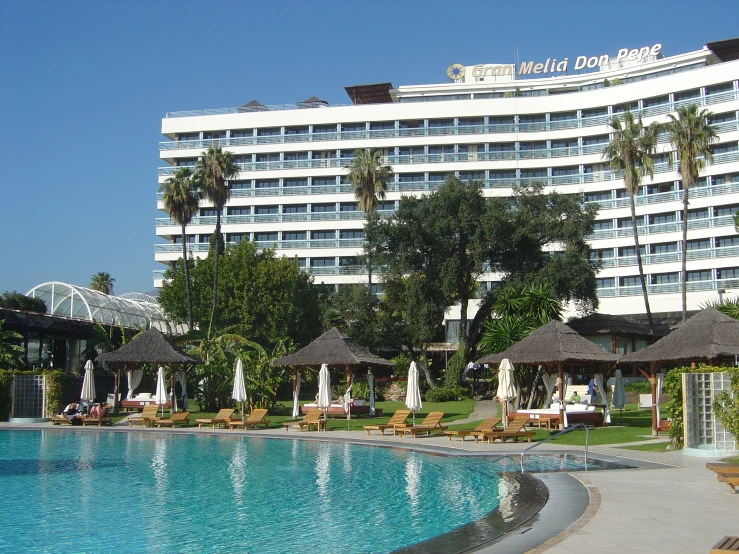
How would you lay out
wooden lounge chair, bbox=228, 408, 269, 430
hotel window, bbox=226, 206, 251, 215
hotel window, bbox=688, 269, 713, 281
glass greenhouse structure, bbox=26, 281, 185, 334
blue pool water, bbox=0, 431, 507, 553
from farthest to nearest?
hotel window, bbox=226, 206, 251, 215 < hotel window, bbox=688, 269, 713, 281 < glass greenhouse structure, bbox=26, 281, 185, 334 < wooden lounge chair, bbox=228, 408, 269, 430 < blue pool water, bbox=0, 431, 507, 553

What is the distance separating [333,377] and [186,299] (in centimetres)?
1310

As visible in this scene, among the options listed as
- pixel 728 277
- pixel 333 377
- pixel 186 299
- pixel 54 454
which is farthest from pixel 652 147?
pixel 54 454

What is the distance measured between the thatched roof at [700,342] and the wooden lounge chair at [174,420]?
1783 cm

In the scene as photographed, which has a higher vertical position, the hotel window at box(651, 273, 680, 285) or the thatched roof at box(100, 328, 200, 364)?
the hotel window at box(651, 273, 680, 285)

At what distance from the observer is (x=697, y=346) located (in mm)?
26344

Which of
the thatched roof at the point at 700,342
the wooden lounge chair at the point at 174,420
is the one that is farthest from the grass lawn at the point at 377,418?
the thatched roof at the point at 700,342

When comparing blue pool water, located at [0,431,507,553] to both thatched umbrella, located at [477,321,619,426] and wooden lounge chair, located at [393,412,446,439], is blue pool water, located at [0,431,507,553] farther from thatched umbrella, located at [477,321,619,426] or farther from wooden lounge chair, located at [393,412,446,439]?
thatched umbrella, located at [477,321,619,426]

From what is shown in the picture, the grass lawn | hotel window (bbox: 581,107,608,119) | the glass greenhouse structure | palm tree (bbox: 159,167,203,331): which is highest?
hotel window (bbox: 581,107,608,119)

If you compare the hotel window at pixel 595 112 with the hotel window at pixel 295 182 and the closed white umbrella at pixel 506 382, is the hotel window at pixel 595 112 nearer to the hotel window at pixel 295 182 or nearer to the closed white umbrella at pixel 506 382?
the hotel window at pixel 295 182

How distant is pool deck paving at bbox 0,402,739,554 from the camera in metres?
9.82

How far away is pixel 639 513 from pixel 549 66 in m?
71.7

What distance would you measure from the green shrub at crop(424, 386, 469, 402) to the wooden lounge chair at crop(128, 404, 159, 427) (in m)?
18.2

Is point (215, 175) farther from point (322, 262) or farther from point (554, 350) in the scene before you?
point (554, 350)

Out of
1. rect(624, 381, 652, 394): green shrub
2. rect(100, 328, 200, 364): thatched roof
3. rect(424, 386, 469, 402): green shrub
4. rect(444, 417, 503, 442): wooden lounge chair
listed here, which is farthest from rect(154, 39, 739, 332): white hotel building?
rect(444, 417, 503, 442): wooden lounge chair
